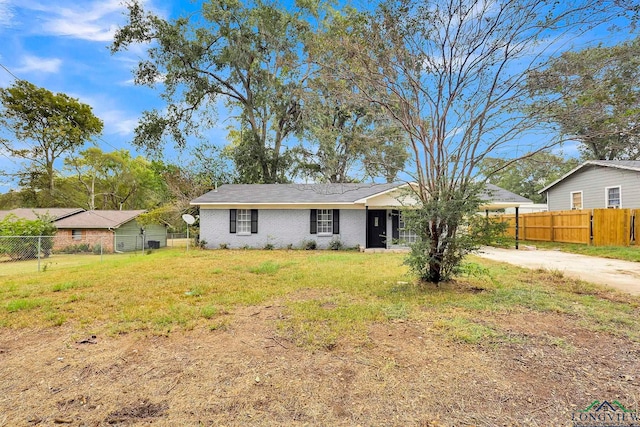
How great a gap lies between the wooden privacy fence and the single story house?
21.7 metres

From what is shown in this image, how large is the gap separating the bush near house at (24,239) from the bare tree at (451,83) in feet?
55.7

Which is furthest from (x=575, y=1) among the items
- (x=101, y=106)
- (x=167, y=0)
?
(x=101, y=106)

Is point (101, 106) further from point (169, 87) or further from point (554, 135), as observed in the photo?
point (554, 135)

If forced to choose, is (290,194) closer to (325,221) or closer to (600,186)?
(325,221)

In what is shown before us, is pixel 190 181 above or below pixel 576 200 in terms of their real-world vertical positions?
above

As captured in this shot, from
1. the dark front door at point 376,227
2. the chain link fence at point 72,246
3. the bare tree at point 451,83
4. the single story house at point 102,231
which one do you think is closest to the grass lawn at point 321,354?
the bare tree at point 451,83

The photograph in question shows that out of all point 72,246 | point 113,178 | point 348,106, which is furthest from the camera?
point 113,178

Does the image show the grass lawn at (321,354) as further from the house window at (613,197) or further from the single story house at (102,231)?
the single story house at (102,231)

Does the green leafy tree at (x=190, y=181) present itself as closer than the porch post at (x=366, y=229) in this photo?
No

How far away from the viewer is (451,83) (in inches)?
247

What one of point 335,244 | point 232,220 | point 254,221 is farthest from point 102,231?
point 335,244

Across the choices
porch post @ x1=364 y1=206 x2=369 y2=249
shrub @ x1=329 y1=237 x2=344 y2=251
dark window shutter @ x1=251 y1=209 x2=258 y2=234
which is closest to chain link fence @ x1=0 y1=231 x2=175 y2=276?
dark window shutter @ x1=251 y1=209 x2=258 y2=234

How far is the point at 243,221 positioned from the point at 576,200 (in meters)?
Answer: 19.0

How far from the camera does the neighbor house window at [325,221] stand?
624 inches
